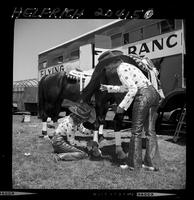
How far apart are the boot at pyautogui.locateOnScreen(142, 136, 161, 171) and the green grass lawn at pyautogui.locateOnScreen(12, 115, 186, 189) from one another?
0.24 ft

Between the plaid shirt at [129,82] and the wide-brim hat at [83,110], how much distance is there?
20.0 inches

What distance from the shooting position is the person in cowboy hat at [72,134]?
12.0ft

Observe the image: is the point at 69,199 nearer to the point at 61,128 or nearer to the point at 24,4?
the point at 61,128

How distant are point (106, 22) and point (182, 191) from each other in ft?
7.79

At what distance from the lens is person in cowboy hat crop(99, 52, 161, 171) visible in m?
3.42

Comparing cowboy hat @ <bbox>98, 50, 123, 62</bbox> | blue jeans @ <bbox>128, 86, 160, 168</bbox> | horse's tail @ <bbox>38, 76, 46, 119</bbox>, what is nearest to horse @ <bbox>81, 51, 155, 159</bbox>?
cowboy hat @ <bbox>98, 50, 123, 62</bbox>

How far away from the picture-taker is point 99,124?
3.78 m

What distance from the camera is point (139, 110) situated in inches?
135

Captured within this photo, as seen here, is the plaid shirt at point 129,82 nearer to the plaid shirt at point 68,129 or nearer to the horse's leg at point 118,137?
the horse's leg at point 118,137

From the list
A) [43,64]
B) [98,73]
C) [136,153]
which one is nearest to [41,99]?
[43,64]

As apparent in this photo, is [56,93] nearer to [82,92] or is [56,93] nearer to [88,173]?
[82,92]

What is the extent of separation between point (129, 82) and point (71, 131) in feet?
3.60

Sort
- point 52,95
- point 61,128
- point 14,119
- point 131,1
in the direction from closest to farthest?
point 131,1, point 14,119, point 61,128, point 52,95
